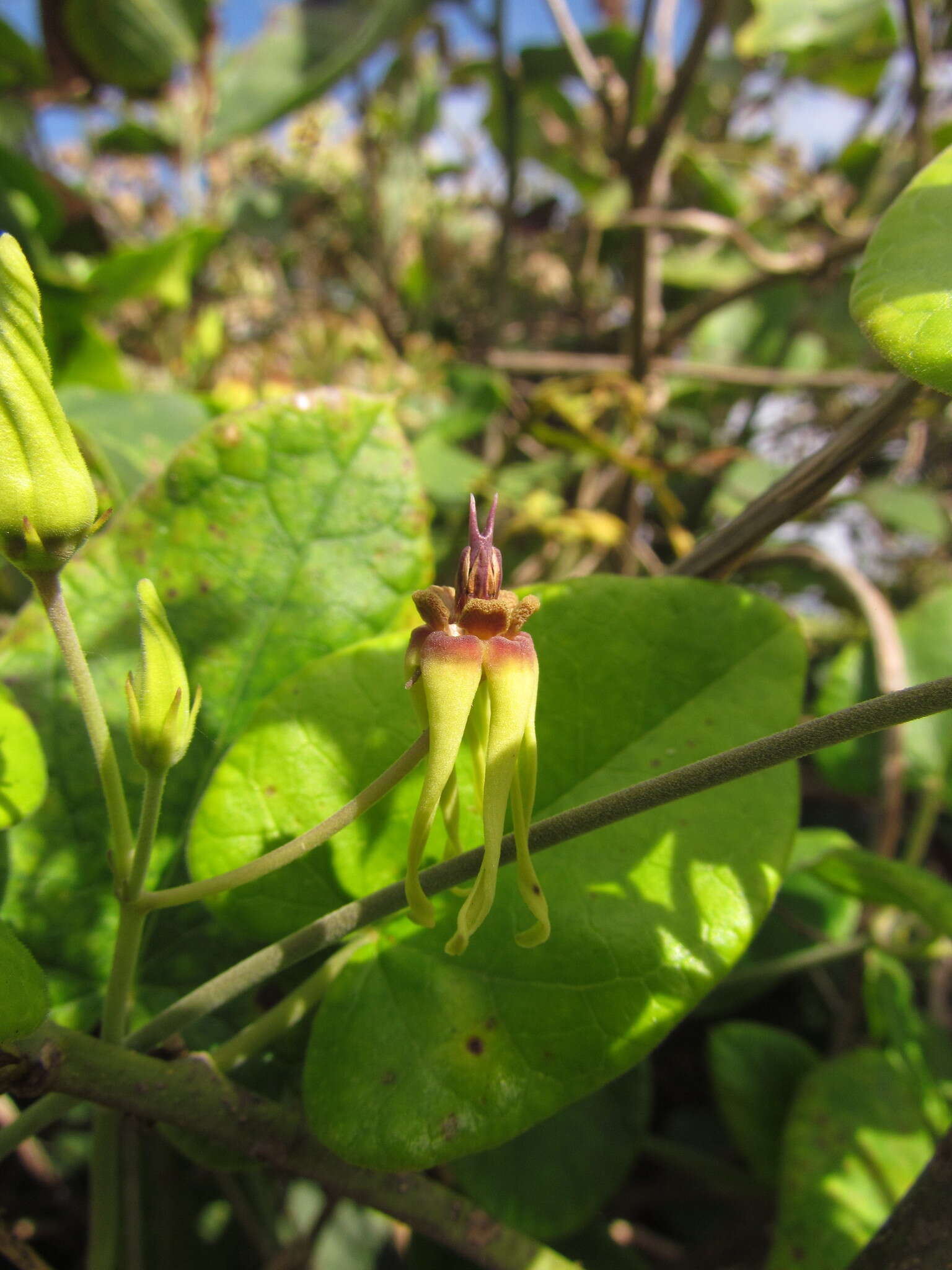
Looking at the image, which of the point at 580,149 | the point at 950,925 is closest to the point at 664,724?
the point at 950,925

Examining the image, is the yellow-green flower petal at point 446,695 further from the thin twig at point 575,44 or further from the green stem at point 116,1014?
the thin twig at point 575,44

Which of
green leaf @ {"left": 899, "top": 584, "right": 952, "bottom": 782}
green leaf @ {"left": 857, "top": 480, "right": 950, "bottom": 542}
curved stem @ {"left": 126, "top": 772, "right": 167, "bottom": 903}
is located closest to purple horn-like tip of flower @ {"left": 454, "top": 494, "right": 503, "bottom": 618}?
curved stem @ {"left": 126, "top": 772, "right": 167, "bottom": 903}

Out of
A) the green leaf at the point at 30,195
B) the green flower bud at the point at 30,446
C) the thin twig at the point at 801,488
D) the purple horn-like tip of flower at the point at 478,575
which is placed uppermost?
the green leaf at the point at 30,195

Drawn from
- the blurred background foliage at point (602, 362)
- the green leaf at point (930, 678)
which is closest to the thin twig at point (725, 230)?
the blurred background foliage at point (602, 362)

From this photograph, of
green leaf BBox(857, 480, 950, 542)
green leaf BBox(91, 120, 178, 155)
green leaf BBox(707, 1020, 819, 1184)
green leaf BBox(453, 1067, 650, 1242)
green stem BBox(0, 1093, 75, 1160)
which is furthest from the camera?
green leaf BBox(91, 120, 178, 155)

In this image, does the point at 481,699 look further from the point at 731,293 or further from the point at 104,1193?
the point at 731,293

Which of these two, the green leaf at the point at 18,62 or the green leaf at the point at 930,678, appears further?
the green leaf at the point at 18,62

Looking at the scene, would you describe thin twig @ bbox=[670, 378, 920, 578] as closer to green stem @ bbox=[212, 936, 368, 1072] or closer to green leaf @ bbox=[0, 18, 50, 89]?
green stem @ bbox=[212, 936, 368, 1072]
